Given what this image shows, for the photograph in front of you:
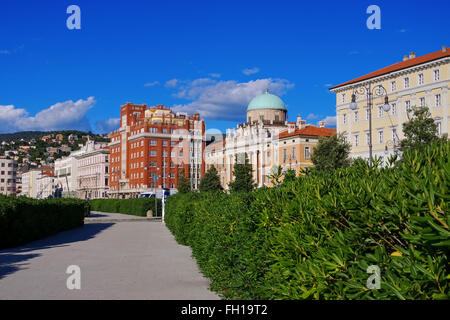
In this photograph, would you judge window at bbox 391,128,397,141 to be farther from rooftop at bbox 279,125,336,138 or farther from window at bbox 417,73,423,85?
rooftop at bbox 279,125,336,138

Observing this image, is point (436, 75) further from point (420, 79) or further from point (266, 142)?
point (266, 142)

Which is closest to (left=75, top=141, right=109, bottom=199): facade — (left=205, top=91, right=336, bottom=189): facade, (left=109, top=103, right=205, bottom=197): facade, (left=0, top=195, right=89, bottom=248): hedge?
(left=109, top=103, right=205, bottom=197): facade

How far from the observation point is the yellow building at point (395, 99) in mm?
54000

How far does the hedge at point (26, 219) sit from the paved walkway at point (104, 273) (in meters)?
0.83

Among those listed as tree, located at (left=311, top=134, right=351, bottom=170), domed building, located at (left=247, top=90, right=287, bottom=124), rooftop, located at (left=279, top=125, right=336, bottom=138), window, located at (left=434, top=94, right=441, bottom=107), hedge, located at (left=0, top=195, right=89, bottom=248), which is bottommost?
hedge, located at (left=0, top=195, right=89, bottom=248)

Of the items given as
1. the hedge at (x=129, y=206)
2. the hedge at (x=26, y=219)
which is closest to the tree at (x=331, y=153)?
the hedge at (x=129, y=206)

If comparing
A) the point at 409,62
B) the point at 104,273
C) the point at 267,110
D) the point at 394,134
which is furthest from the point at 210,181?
the point at 104,273

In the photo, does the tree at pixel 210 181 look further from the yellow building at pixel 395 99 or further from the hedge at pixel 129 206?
the yellow building at pixel 395 99

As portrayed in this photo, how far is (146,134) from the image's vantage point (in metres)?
112

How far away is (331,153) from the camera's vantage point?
47.3 metres

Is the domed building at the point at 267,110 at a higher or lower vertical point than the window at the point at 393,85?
higher

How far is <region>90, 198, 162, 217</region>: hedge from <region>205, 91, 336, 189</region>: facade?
13.5 meters

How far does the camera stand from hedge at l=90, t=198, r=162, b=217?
2382 inches
